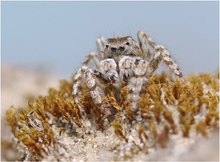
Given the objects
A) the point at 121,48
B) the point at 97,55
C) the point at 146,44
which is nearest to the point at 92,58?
the point at 97,55

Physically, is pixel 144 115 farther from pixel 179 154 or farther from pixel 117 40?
pixel 117 40

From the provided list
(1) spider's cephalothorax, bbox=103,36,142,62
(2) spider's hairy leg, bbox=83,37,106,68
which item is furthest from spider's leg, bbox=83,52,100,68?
(1) spider's cephalothorax, bbox=103,36,142,62

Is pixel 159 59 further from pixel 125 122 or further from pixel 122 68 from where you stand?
pixel 125 122

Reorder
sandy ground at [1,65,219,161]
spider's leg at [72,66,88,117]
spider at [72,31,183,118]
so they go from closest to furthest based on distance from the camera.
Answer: sandy ground at [1,65,219,161] → spider at [72,31,183,118] → spider's leg at [72,66,88,117]

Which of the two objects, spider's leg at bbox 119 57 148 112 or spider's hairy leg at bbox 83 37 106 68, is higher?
spider's hairy leg at bbox 83 37 106 68

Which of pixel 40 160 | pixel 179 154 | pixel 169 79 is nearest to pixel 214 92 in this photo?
pixel 169 79

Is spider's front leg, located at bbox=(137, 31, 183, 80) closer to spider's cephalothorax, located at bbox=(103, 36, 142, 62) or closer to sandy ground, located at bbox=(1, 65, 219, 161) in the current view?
spider's cephalothorax, located at bbox=(103, 36, 142, 62)

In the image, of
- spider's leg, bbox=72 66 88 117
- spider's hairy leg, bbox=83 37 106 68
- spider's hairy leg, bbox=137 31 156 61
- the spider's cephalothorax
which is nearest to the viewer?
spider's leg, bbox=72 66 88 117

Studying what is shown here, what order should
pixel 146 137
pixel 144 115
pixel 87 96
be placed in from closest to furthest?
pixel 146 137
pixel 144 115
pixel 87 96
